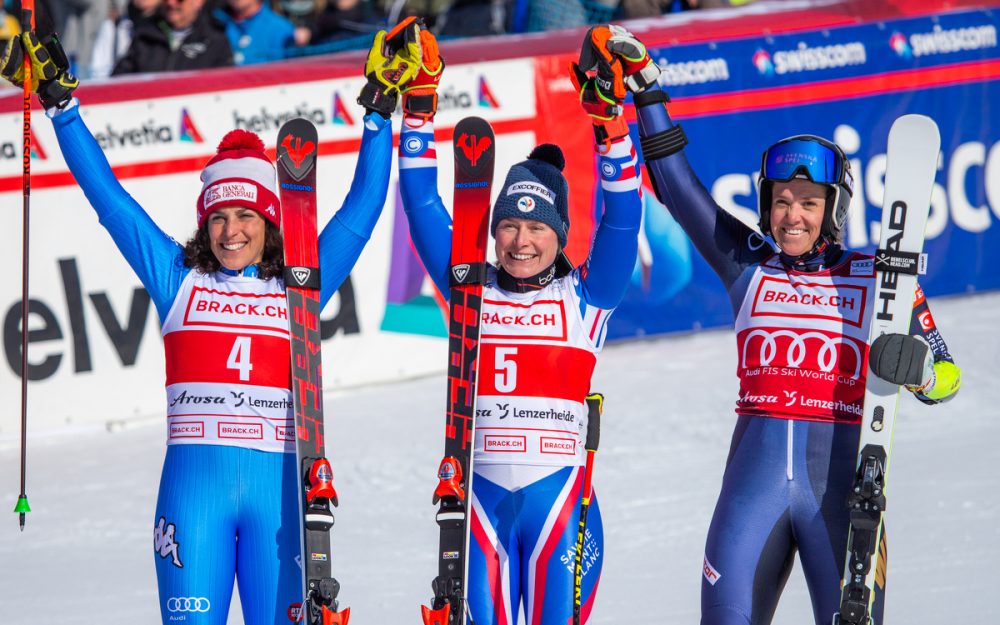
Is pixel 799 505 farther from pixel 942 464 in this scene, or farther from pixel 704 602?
pixel 942 464

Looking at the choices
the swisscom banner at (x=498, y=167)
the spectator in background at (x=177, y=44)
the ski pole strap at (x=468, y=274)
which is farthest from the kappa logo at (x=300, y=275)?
the spectator in background at (x=177, y=44)

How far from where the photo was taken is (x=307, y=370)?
4785mm

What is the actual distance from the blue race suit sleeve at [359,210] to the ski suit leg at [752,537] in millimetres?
1408

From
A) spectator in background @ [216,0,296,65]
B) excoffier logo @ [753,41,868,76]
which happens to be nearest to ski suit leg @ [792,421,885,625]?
excoffier logo @ [753,41,868,76]

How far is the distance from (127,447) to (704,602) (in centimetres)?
478

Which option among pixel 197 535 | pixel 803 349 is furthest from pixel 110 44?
pixel 803 349

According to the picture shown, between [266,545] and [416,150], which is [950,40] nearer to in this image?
[416,150]

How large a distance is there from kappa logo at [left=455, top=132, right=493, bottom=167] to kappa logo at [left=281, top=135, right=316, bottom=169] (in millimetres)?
498

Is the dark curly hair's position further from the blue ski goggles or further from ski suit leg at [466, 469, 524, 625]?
the blue ski goggles

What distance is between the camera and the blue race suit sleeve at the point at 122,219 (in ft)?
15.9

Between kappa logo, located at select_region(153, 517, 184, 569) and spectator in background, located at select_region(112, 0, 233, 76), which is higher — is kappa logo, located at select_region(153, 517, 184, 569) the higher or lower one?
the lower one

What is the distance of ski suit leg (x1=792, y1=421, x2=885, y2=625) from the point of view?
463 centimetres

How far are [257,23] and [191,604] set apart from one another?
7.13m

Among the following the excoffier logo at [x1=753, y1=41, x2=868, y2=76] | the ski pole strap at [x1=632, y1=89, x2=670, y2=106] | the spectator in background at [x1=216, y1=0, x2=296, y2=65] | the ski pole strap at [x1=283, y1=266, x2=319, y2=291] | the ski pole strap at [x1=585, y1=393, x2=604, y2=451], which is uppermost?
the spectator in background at [x1=216, y1=0, x2=296, y2=65]
